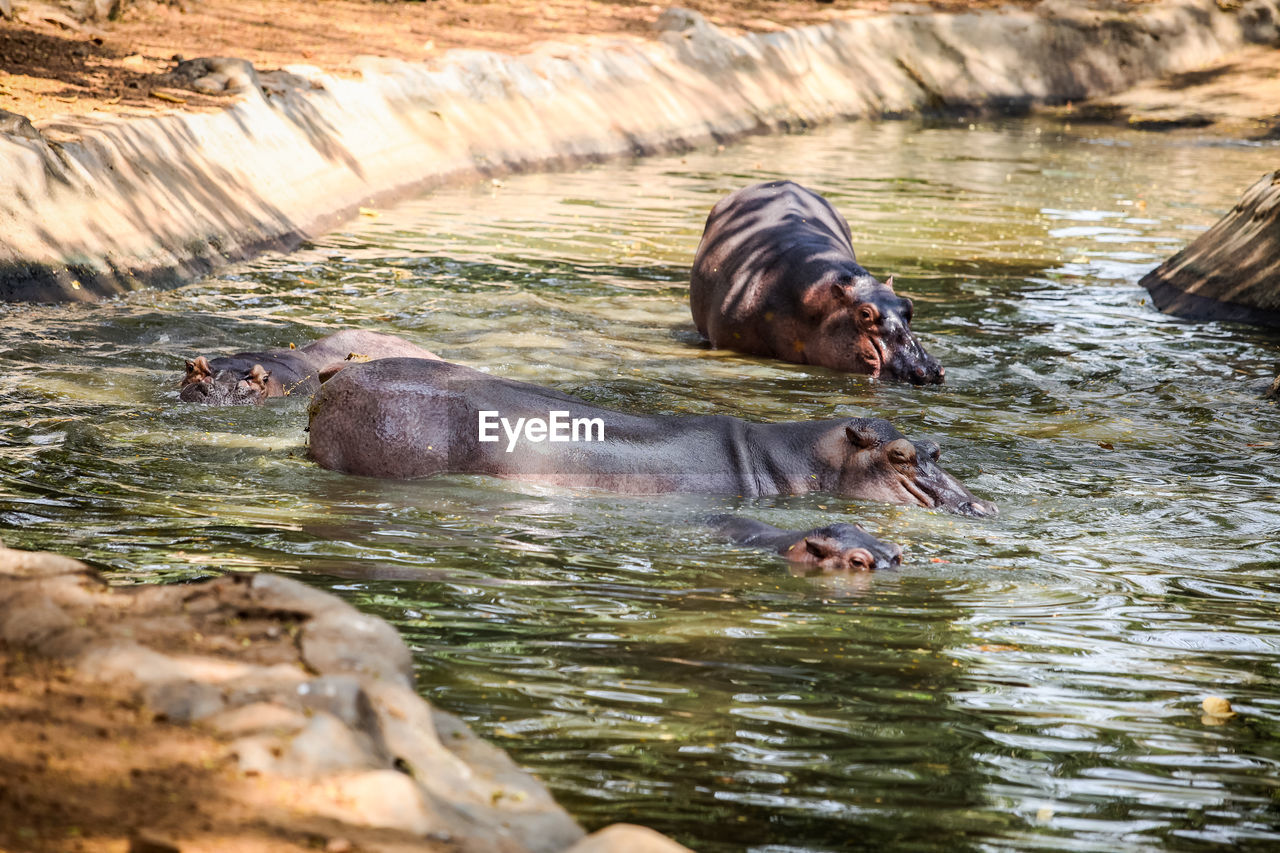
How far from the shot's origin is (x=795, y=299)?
9.23 m

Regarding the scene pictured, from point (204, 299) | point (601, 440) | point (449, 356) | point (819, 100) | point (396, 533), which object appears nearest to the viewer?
point (396, 533)

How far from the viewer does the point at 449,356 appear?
8.25 metres

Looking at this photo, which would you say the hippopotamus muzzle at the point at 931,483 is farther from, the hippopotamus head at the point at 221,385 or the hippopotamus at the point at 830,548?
the hippopotamus head at the point at 221,385

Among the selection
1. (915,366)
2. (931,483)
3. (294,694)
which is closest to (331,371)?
(931,483)

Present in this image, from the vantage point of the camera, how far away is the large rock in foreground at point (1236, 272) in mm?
10398

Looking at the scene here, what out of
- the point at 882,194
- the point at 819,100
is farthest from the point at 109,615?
the point at 819,100

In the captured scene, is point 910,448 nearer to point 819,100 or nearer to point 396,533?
point 396,533

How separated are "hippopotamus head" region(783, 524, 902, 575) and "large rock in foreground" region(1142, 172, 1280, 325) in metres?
6.34

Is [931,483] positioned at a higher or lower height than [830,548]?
higher

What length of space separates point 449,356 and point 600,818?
538 cm

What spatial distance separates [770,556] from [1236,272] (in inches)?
276

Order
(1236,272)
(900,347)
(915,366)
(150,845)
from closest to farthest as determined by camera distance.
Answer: (150,845), (915,366), (900,347), (1236,272)

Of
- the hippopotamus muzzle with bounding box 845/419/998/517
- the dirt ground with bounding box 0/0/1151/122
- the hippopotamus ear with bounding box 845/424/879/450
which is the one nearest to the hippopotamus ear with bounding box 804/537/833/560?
the hippopotamus muzzle with bounding box 845/419/998/517

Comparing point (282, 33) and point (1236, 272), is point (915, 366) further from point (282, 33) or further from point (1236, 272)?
point (282, 33)
